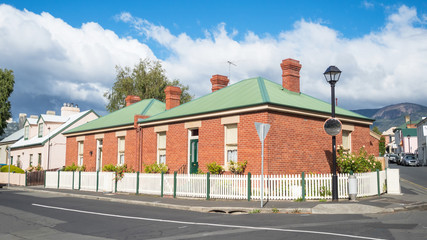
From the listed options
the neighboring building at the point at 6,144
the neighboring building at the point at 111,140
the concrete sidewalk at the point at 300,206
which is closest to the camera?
the concrete sidewalk at the point at 300,206

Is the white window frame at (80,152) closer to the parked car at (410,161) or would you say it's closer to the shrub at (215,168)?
the shrub at (215,168)

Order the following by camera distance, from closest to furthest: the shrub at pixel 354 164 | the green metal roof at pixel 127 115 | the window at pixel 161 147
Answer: the shrub at pixel 354 164
the window at pixel 161 147
the green metal roof at pixel 127 115

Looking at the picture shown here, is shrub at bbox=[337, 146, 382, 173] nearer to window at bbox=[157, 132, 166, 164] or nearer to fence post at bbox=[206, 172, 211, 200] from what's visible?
fence post at bbox=[206, 172, 211, 200]

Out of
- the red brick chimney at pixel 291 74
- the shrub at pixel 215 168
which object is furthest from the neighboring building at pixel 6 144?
the red brick chimney at pixel 291 74

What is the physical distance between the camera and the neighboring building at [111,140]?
23.9 metres

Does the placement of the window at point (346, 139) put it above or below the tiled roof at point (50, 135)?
below

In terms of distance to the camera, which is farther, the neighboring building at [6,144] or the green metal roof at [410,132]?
the green metal roof at [410,132]

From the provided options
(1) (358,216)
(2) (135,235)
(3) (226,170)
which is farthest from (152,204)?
(1) (358,216)

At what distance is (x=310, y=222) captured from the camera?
33.1 ft

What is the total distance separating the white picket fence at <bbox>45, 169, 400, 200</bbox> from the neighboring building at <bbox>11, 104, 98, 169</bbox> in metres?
19.9

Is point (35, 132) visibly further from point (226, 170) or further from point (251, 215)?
point (251, 215)

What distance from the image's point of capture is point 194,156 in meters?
19.4

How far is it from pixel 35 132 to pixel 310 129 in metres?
35.5

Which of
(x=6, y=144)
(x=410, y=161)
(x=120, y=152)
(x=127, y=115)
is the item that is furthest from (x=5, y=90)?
(x=410, y=161)
